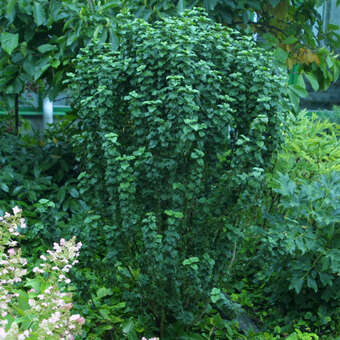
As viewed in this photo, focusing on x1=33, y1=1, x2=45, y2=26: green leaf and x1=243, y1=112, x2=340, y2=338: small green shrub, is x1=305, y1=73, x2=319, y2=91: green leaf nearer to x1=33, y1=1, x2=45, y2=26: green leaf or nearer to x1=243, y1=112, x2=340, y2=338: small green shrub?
x1=243, y1=112, x2=340, y2=338: small green shrub

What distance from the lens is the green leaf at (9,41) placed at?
13.0 ft

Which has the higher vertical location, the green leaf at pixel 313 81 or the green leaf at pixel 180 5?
the green leaf at pixel 180 5

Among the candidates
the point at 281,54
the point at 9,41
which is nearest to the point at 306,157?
the point at 281,54

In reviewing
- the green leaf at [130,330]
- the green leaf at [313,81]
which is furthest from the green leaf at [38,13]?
the green leaf at [130,330]

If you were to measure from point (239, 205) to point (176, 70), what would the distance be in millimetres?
740

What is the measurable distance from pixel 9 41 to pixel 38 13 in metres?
0.32

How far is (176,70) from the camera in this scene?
247cm

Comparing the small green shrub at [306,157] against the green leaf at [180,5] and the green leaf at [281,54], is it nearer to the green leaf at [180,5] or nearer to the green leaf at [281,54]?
the green leaf at [281,54]

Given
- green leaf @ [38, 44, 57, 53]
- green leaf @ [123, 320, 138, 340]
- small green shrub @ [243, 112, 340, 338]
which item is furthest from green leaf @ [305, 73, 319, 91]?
green leaf @ [123, 320, 138, 340]

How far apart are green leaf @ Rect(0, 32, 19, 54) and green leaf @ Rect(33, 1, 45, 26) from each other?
8.1 inches

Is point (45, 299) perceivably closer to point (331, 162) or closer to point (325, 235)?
point (325, 235)

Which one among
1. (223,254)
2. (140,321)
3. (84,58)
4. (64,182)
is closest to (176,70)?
(84,58)

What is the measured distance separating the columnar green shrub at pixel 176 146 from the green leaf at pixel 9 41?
1.37m

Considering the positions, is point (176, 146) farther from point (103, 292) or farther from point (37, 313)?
point (103, 292)
